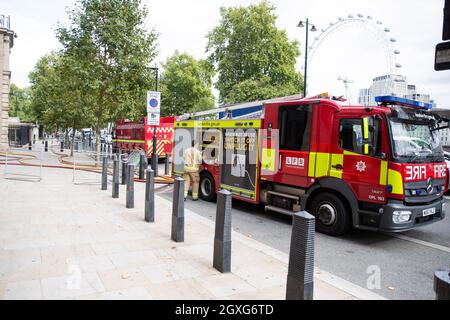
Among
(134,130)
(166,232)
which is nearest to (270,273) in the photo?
(166,232)

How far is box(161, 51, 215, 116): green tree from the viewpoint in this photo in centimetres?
4161

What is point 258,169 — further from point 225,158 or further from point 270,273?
point 270,273

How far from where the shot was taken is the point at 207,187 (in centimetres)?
1050

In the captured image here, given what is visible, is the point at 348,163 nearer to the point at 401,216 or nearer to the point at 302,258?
the point at 401,216

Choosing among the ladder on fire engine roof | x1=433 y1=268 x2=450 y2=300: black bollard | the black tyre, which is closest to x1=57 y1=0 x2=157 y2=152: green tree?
the ladder on fire engine roof

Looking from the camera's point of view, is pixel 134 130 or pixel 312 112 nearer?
pixel 312 112

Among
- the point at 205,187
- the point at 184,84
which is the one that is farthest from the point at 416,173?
the point at 184,84

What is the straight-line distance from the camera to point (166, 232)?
6332mm

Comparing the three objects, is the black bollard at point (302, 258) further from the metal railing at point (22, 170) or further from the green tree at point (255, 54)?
the green tree at point (255, 54)

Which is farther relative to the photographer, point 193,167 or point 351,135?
point 193,167

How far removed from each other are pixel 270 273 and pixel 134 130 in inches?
825

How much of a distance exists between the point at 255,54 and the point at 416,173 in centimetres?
2846

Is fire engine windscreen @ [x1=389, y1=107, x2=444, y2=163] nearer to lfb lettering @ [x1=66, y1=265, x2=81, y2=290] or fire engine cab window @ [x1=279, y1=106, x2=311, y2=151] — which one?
fire engine cab window @ [x1=279, y1=106, x2=311, y2=151]
